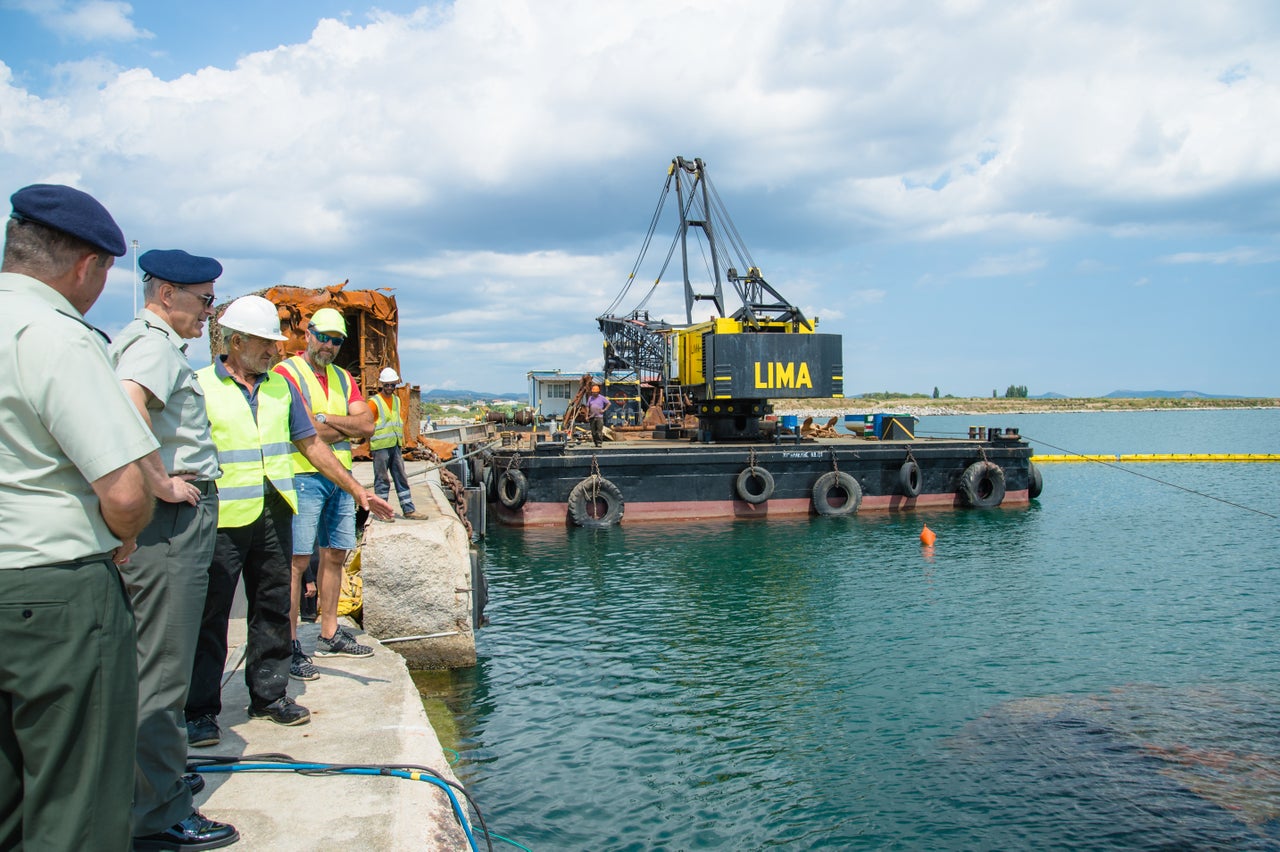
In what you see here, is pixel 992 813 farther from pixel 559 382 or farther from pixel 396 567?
pixel 559 382

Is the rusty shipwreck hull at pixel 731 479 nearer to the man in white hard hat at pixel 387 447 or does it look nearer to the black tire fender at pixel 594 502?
the black tire fender at pixel 594 502

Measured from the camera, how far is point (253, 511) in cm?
409

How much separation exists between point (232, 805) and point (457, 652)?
3.67m

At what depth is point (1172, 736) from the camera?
21.7ft

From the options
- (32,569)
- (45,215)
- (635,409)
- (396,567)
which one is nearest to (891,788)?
(396,567)

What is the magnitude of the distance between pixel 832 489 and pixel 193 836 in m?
16.2

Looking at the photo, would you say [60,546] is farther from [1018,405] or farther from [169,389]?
[1018,405]

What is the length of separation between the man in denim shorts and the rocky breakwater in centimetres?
66

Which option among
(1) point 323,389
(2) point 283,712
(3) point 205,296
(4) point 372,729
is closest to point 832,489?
(1) point 323,389

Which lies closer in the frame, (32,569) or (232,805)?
(32,569)

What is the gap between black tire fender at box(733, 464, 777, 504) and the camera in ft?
57.5

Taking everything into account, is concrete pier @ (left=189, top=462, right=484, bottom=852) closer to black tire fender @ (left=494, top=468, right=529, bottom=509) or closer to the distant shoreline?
black tire fender @ (left=494, top=468, right=529, bottom=509)

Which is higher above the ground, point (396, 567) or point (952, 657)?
point (396, 567)

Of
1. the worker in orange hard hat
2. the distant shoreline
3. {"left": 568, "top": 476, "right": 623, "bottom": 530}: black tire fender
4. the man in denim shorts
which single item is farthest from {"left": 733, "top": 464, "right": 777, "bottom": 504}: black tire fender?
the distant shoreline
